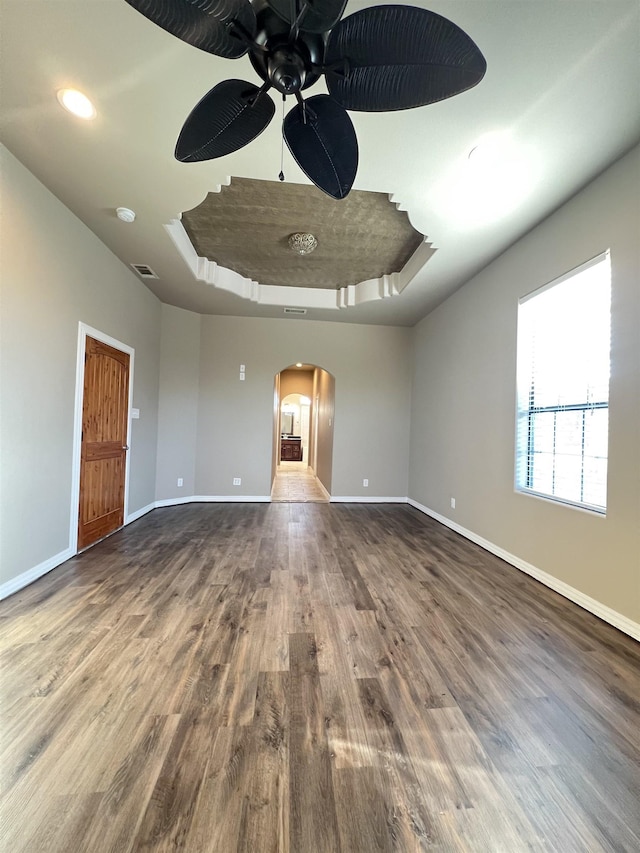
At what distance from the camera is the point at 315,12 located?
103 centimetres

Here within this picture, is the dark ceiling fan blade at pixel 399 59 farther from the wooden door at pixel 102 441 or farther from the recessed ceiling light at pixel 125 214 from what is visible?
the wooden door at pixel 102 441

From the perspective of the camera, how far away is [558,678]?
1621 mm

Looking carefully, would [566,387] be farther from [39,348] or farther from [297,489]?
[297,489]

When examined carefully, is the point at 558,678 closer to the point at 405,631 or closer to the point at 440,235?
the point at 405,631

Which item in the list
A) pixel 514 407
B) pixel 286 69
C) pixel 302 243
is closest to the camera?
pixel 286 69

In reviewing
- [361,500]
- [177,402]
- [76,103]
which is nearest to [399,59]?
[76,103]

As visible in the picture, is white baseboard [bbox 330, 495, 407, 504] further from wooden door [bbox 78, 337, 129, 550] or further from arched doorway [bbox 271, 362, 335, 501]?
wooden door [bbox 78, 337, 129, 550]

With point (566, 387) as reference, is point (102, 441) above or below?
below

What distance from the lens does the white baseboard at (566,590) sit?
2.00 m

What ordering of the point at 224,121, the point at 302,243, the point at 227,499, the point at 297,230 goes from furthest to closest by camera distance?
the point at 227,499 → the point at 302,243 → the point at 297,230 → the point at 224,121

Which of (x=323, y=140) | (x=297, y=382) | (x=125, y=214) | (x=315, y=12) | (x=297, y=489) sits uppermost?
(x=125, y=214)

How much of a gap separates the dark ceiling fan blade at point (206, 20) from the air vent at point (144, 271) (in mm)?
3092

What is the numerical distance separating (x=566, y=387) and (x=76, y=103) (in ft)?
12.0

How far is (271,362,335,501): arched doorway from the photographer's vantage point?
6.09 m
